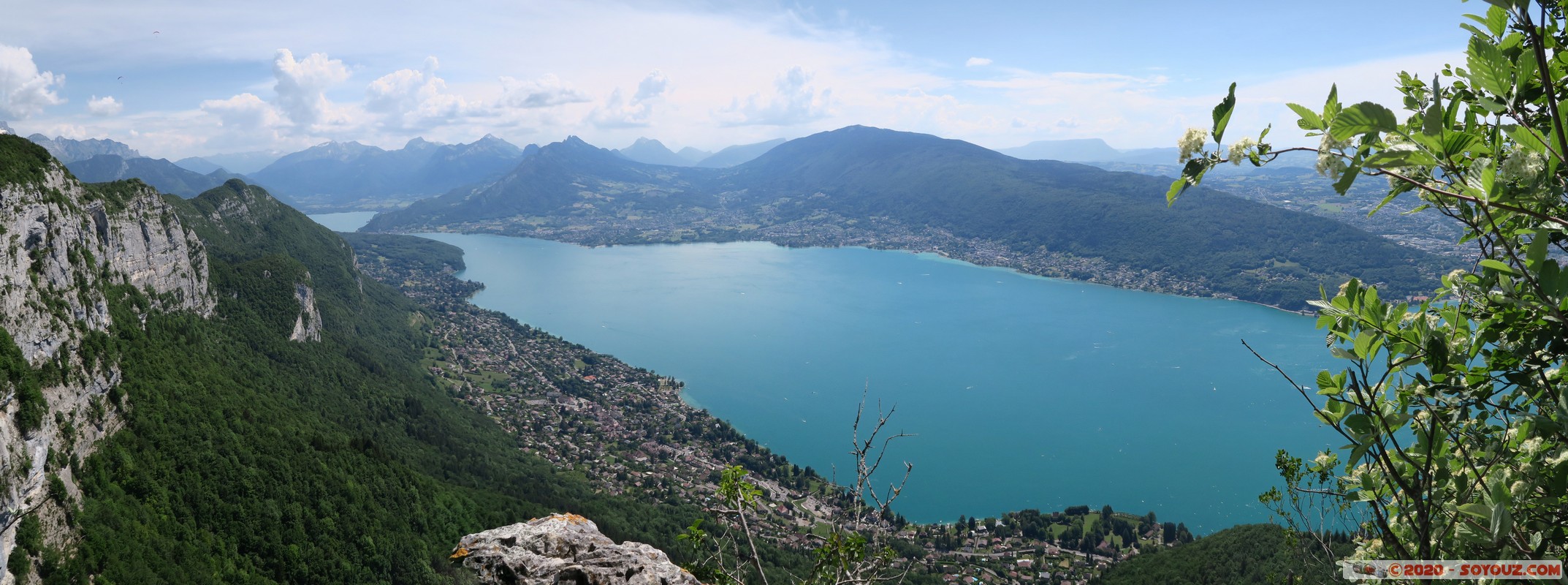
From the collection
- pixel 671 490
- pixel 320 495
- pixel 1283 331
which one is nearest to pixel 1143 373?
pixel 1283 331

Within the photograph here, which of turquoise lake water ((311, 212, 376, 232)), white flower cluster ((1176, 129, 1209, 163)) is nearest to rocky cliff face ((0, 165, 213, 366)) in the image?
white flower cluster ((1176, 129, 1209, 163))

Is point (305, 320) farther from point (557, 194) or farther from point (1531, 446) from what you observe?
point (557, 194)

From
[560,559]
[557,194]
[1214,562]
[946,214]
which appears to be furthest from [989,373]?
[557,194]

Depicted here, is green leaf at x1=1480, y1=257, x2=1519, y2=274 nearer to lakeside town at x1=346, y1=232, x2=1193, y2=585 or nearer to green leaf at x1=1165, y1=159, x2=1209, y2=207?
green leaf at x1=1165, y1=159, x2=1209, y2=207

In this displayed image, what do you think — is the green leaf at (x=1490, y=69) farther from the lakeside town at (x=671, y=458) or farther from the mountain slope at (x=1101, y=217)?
the mountain slope at (x=1101, y=217)

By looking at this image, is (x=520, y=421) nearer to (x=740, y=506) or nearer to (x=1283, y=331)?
(x=740, y=506)
